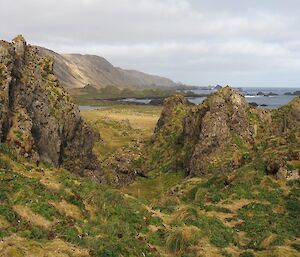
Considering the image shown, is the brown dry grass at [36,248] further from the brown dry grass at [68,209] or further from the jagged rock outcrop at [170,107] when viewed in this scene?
the jagged rock outcrop at [170,107]

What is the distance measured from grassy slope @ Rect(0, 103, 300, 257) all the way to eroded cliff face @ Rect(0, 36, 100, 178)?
6.27 m

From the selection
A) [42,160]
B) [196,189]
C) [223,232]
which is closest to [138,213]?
[223,232]

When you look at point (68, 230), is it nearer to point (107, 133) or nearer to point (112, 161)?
point (112, 161)

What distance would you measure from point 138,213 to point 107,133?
60081mm

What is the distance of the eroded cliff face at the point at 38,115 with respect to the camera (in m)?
35.9

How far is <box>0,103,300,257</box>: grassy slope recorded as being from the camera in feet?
63.3

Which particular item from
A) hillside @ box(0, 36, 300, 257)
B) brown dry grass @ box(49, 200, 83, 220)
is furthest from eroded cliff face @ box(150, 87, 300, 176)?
brown dry grass @ box(49, 200, 83, 220)

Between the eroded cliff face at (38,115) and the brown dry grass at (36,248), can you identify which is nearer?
the brown dry grass at (36,248)

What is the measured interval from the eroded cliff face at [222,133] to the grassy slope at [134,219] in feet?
43.2

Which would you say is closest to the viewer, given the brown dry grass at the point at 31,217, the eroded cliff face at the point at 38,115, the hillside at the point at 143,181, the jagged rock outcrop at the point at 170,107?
the brown dry grass at the point at 31,217

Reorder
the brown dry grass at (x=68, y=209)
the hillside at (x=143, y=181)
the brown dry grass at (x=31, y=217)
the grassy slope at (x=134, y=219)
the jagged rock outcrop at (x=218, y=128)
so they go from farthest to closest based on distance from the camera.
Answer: the jagged rock outcrop at (x=218, y=128) < the brown dry grass at (x=68, y=209) < the hillside at (x=143, y=181) < the brown dry grass at (x=31, y=217) < the grassy slope at (x=134, y=219)

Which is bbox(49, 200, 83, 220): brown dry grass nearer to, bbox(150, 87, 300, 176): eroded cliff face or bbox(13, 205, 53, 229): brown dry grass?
bbox(13, 205, 53, 229): brown dry grass

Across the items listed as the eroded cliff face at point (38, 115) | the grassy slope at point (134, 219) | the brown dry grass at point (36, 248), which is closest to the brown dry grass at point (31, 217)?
the grassy slope at point (134, 219)

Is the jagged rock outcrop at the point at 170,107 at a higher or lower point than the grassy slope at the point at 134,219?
higher
